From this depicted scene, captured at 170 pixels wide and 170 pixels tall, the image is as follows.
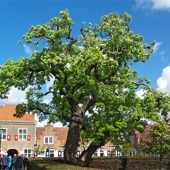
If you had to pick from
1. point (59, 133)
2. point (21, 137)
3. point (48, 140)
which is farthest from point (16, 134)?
point (59, 133)

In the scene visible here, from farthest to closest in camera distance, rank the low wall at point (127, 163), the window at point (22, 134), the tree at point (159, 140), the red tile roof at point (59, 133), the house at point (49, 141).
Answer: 1. the red tile roof at point (59, 133)
2. the house at point (49, 141)
3. the window at point (22, 134)
4. the low wall at point (127, 163)
5. the tree at point (159, 140)

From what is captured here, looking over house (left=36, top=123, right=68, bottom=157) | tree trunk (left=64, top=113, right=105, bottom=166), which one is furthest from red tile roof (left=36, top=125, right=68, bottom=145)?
tree trunk (left=64, top=113, right=105, bottom=166)

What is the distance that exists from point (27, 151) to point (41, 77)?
33219 millimetres

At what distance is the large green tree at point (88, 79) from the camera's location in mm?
20062

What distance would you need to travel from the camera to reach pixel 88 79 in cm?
1978

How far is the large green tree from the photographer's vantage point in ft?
65.8

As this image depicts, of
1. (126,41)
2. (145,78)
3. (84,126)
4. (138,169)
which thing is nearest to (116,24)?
(126,41)

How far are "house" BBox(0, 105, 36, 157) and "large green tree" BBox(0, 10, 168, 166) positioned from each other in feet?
97.2

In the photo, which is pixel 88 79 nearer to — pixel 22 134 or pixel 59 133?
A: pixel 22 134

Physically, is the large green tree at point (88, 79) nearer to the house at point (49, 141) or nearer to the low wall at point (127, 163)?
the low wall at point (127, 163)

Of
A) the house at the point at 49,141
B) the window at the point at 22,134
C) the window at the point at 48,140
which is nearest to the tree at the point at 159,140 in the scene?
the window at the point at 22,134

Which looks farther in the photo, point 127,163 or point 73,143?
point 127,163

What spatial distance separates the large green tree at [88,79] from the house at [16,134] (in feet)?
97.2

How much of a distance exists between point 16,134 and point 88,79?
36009 mm
